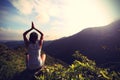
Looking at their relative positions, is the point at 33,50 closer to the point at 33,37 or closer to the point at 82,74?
the point at 33,37

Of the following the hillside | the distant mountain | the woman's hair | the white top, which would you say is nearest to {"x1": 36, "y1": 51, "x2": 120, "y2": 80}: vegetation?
the woman's hair

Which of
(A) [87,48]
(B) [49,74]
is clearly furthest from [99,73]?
(A) [87,48]

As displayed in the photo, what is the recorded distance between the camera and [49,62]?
65.6 feet

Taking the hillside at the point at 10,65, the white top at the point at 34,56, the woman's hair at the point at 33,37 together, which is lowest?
Answer: the hillside at the point at 10,65

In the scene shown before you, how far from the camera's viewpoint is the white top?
935 centimetres

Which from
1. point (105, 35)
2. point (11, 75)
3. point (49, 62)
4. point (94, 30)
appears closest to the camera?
point (11, 75)

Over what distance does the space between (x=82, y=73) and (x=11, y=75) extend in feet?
32.5

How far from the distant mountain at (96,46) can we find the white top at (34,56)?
1659 cm

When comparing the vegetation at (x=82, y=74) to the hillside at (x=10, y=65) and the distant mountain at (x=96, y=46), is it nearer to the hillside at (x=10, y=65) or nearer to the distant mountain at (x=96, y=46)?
the hillside at (x=10, y=65)

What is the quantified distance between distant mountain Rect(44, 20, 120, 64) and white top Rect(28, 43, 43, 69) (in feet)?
54.4

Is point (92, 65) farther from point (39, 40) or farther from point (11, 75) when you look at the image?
point (11, 75)

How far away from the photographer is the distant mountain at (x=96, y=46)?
89.6ft

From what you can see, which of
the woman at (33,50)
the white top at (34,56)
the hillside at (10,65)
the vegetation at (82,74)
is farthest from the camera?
the hillside at (10,65)

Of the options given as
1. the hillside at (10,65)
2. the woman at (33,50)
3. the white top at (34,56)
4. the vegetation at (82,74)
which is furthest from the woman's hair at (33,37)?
the hillside at (10,65)
